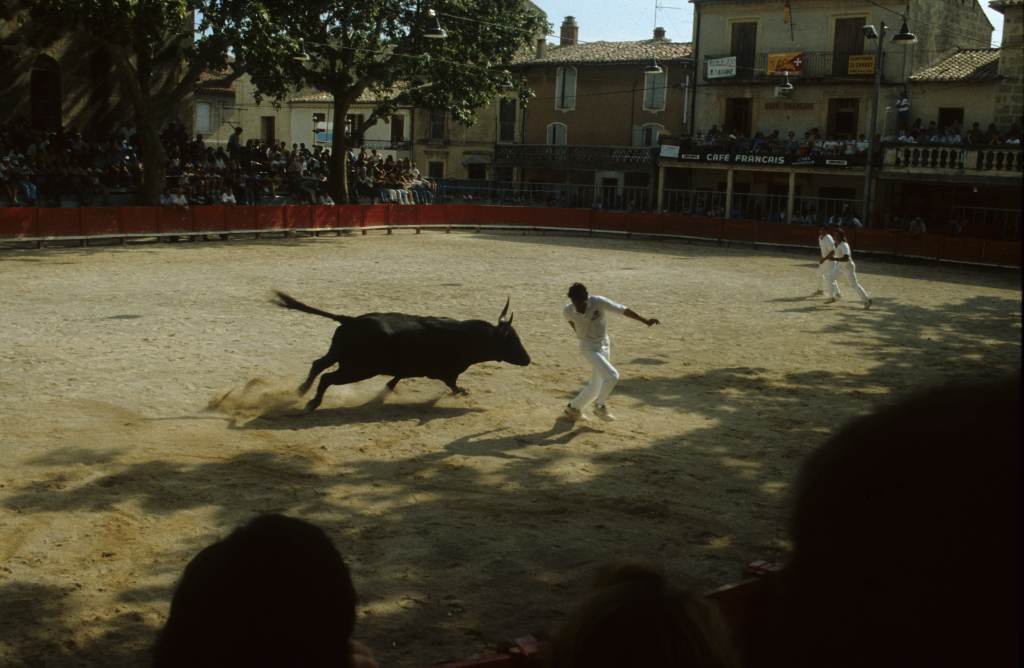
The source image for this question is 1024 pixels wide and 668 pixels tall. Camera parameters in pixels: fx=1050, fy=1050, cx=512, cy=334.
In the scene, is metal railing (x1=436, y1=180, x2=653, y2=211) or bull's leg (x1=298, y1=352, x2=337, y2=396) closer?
bull's leg (x1=298, y1=352, x2=337, y2=396)

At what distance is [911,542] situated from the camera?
81cm

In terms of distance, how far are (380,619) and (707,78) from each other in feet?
145

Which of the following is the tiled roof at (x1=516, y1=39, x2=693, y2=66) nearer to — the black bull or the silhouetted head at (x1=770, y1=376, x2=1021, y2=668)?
the black bull

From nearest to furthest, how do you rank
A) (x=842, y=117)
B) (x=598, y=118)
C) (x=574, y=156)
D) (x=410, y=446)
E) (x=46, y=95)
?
(x=410, y=446)
(x=46, y=95)
(x=842, y=117)
(x=574, y=156)
(x=598, y=118)

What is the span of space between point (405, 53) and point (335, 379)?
26.4m

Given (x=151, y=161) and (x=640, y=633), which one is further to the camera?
(x=151, y=161)

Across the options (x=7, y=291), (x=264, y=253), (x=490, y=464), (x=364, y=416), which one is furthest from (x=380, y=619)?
(x=264, y=253)

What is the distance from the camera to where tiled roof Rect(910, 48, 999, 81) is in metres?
39.6

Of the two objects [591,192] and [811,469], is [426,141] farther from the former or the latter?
[811,469]

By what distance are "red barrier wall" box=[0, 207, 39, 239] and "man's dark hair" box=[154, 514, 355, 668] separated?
91.5 feet

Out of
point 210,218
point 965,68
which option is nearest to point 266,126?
point 210,218

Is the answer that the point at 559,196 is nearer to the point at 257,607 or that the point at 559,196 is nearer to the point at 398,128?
the point at 398,128

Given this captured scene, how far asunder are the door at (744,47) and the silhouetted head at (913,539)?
47.5 meters

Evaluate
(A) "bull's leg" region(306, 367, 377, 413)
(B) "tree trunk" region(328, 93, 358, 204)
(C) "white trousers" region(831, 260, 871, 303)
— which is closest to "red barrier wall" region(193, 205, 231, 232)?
(B) "tree trunk" region(328, 93, 358, 204)
